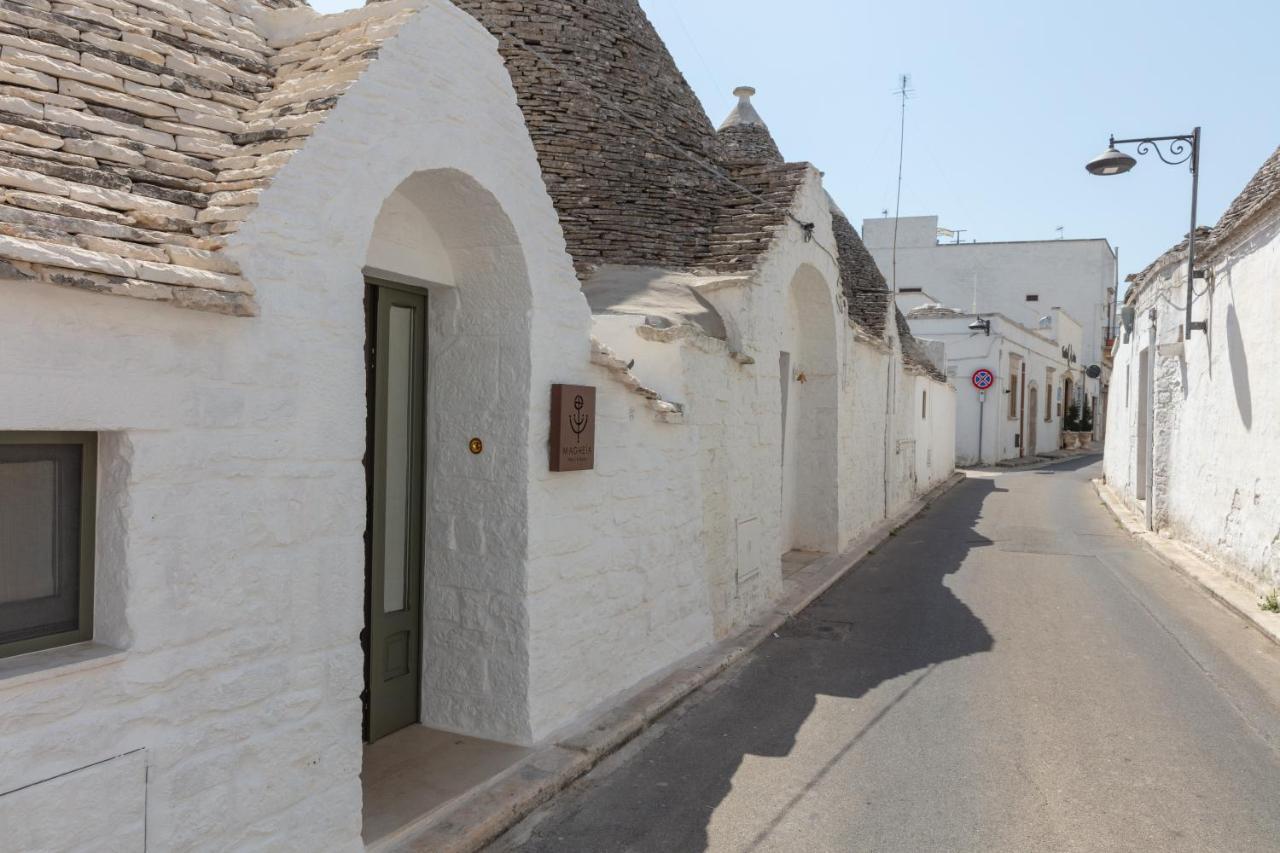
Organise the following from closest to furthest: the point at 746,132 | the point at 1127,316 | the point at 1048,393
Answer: the point at 746,132 → the point at 1127,316 → the point at 1048,393

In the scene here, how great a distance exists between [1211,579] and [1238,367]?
2384 mm

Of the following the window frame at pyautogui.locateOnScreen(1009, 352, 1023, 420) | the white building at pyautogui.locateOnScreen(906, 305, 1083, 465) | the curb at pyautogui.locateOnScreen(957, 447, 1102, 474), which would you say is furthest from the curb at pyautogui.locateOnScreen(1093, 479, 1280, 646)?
the window frame at pyautogui.locateOnScreen(1009, 352, 1023, 420)

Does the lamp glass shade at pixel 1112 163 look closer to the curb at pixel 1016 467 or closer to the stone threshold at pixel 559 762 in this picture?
the stone threshold at pixel 559 762

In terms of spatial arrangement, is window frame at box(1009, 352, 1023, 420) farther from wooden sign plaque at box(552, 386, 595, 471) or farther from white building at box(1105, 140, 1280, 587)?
wooden sign plaque at box(552, 386, 595, 471)

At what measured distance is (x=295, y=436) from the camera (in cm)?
374

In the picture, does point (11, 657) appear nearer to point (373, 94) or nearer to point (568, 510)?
point (373, 94)

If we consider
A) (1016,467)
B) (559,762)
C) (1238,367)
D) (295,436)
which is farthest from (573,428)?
(1016,467)

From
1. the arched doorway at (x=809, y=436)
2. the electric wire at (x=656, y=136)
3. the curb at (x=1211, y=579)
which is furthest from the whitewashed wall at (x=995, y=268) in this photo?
the electric wire at (x=656, y=136)

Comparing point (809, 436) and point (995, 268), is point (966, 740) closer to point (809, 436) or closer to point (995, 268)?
point (809, 436)

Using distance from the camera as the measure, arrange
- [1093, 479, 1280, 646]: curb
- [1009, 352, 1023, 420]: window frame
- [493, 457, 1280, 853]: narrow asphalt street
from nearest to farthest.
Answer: [493, 457, 1280, 853]: narrow asphalt street → [1093, 479, 1280, 646]: curb → [1009, 352, 1023, 420]: window frame

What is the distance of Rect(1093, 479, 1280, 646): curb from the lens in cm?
862

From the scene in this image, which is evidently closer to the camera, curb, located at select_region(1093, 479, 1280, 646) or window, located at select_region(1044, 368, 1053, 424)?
curb, located at select_region(1093, 479, 1280, 646)

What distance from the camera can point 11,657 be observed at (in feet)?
9.96

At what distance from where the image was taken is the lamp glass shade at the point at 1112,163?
12320 mm
